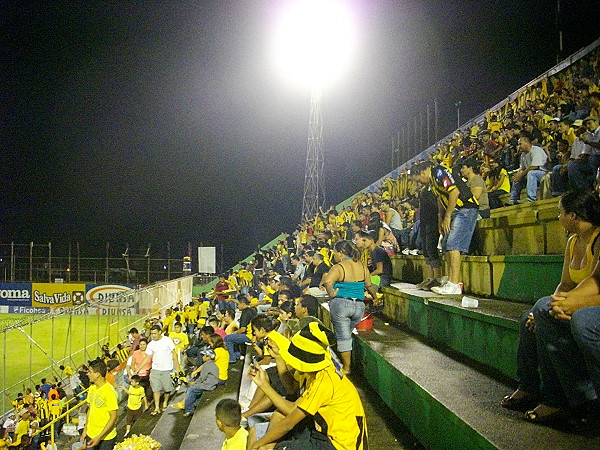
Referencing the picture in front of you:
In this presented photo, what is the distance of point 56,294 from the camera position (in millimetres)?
30219

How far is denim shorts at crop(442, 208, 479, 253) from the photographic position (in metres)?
5.60

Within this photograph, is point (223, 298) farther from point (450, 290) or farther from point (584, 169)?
point (584, 169)

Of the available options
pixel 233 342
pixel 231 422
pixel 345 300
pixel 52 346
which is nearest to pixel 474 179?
pixel 345 300

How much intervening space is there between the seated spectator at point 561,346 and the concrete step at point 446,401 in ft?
0.38

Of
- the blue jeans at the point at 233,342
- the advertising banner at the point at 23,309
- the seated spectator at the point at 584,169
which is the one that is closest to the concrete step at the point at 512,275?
the seated spectator at the point at 584,169

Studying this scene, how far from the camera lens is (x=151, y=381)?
9.08 meters

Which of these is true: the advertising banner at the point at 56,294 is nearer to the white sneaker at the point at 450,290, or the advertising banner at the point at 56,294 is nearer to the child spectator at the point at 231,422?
the white sneaker at the point at 450,290

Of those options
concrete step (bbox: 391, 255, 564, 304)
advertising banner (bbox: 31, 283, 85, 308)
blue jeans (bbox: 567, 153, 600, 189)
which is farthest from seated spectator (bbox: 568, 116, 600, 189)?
advertising banner (bbox: 31, 283, 85, 308)

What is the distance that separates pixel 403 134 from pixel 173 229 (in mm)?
21854

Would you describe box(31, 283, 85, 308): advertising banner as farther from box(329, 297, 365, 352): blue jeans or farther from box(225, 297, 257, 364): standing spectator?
box(329, 297, 365, 352): blue jeans

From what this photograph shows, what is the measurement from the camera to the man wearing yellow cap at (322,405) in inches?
113

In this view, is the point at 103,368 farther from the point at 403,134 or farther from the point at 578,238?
the point at 403,134

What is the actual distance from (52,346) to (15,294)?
19.6 meters

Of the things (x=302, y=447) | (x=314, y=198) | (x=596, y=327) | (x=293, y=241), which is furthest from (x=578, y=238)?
(x=314, y=198)
